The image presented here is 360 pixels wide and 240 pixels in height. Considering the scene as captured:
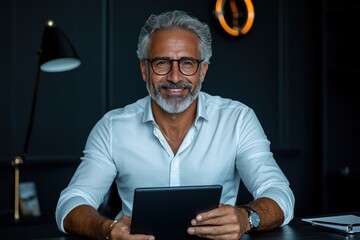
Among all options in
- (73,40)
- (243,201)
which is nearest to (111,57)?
(73,40)

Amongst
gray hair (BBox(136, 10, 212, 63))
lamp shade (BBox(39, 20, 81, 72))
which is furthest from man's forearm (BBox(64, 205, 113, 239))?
lamp shade (BBox(39, 20, 81, 72))

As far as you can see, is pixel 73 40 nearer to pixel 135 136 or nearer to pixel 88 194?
pixel 135 136

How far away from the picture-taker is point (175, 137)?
2.73m

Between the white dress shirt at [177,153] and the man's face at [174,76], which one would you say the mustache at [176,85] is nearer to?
the man's face at [174,76]

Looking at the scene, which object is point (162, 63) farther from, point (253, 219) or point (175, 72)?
point (253, 219)

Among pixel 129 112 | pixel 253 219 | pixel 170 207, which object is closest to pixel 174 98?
pixel 129 112

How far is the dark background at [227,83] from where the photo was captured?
4.09m

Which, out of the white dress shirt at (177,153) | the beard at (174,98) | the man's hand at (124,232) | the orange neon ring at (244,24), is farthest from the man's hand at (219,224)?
the orange neon ring at (244,24)

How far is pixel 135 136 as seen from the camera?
272cm

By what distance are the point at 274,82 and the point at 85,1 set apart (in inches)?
75.8

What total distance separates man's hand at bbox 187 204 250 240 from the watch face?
81mm

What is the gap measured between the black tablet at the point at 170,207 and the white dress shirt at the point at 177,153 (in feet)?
2.37

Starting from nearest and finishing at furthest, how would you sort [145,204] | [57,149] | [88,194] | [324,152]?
1. [145,204]
2. [88,194]
3. [57,149]
4. [324,152]

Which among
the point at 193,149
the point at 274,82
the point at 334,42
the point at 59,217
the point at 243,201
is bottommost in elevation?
the point at 243,201
